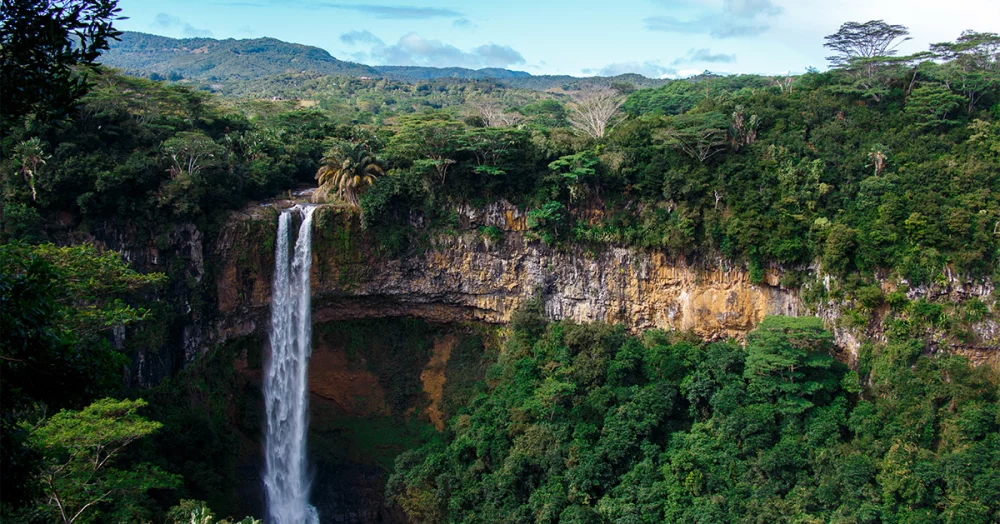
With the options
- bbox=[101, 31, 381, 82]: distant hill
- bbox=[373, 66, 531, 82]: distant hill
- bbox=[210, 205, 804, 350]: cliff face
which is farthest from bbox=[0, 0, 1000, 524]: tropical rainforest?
bbox=[373, 66, 531, 82]: distant hill

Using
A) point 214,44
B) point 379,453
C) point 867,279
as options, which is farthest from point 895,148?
point 214,44

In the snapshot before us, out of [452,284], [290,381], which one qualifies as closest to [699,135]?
[452,284]

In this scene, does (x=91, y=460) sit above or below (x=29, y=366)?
below

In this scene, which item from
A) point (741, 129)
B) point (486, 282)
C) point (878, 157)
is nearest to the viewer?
point (878, 157)

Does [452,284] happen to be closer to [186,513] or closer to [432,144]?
[432,144]

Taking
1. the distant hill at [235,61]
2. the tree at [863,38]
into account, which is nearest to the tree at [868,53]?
the tree at [863,38]

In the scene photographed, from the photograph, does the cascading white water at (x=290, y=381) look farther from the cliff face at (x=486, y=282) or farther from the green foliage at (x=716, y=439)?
the green foliage at (x=716, y=439)

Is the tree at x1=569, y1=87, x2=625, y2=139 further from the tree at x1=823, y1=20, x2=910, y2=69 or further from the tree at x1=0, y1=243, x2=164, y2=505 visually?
the tree at x1=0, y1=243, x2=164, y2=505
